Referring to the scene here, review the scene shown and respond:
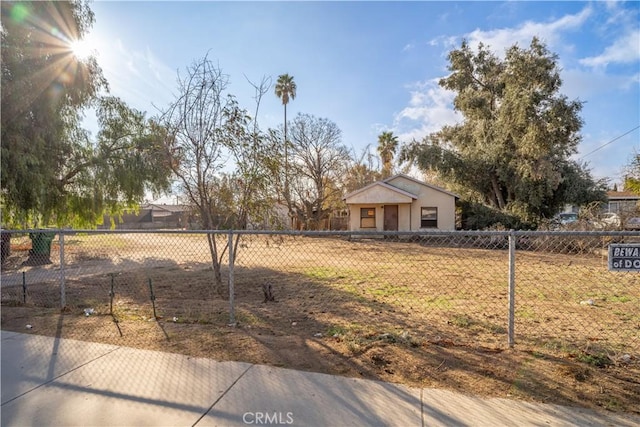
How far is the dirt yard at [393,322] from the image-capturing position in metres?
3.18

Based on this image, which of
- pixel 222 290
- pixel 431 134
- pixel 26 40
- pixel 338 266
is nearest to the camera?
pixel 222 290

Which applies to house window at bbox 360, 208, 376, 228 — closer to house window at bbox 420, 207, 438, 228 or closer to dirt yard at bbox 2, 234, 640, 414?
house window at bbox 420, 207, 438, 228

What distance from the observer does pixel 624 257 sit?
128 inches

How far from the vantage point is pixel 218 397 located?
282 centimetres

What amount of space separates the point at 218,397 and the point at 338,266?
26.6ft

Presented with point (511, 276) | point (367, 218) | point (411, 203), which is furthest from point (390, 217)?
point (511, 276)

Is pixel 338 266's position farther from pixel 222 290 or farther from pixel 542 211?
pixel 542 211

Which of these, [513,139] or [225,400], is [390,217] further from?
[225,400]

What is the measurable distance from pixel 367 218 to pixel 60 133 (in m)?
17.4

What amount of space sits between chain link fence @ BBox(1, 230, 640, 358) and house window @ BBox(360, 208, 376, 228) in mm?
11411

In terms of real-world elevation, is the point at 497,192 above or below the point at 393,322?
above

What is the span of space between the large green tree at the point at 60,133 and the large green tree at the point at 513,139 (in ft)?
57.7

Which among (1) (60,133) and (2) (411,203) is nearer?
(1) (60,133)

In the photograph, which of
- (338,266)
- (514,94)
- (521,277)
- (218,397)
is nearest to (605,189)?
(514,94)
